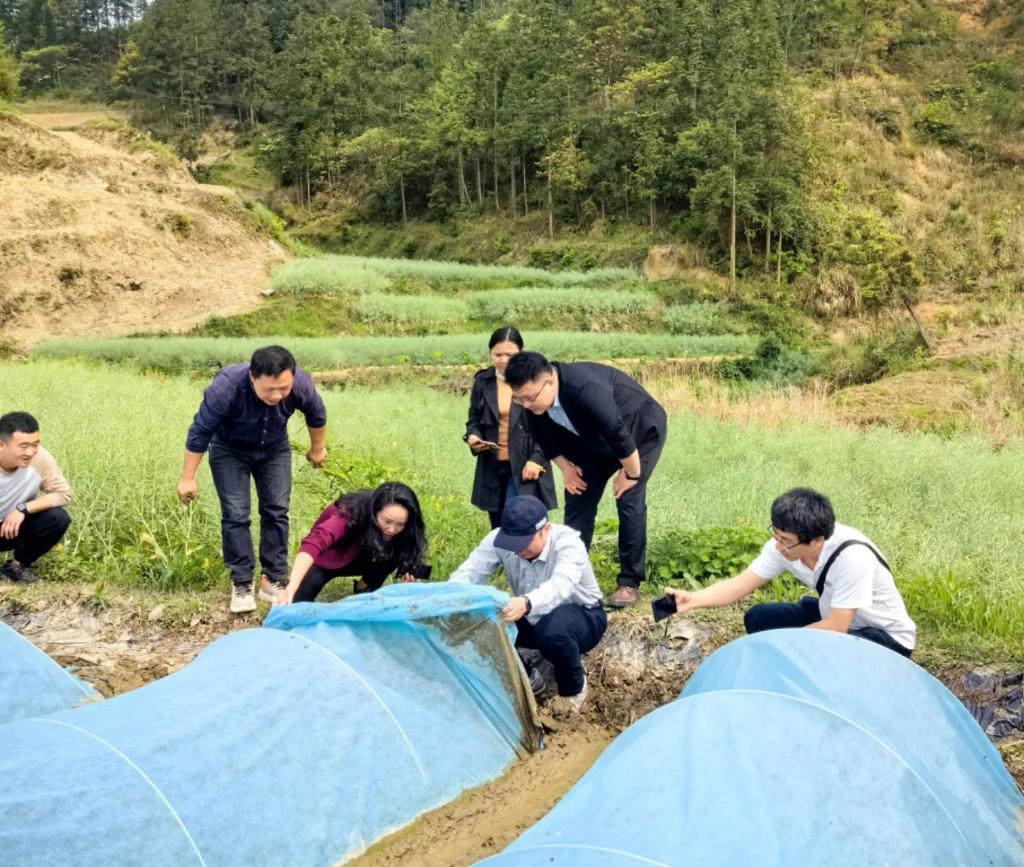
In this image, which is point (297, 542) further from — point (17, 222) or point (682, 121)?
point (682, 121)

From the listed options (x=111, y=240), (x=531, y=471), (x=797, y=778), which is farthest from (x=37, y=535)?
(x=111, y=240)

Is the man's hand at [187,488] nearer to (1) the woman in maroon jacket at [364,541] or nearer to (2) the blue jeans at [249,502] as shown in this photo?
(2) the blue jeans at [249,502]

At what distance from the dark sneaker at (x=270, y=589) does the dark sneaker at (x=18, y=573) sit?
1.50 meters

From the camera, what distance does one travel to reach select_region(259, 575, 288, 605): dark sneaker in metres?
5.39

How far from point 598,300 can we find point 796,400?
12183 millimetres

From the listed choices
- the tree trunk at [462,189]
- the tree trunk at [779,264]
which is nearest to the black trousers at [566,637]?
the tree trunk at [779,264]

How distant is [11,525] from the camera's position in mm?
5402

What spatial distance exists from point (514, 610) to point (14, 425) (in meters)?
3.17

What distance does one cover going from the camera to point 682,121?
105 feet

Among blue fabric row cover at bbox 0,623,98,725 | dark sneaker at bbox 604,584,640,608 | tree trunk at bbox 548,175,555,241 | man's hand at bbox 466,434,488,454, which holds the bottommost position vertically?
dark sneaker at bbox 604,584,640,608

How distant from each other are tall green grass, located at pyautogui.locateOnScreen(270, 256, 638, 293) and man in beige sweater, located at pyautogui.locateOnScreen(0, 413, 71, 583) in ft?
60.5

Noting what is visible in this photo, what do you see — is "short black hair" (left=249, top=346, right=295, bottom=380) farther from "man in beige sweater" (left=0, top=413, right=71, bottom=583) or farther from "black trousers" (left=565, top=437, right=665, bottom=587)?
"man in beige sweater" (left=0, top=413, right=71, bottom=583)

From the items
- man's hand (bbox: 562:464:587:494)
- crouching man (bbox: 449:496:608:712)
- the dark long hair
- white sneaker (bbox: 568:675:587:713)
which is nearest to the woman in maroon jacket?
the dark long hair

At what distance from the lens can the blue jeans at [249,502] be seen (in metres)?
5.13
